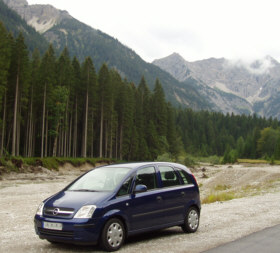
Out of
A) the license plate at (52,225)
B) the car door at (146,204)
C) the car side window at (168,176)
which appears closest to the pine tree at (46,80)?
the car side window at (168,176)

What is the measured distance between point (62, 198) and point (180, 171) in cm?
353

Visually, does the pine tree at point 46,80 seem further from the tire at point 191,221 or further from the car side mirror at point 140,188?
the car side mirror at point 140,188

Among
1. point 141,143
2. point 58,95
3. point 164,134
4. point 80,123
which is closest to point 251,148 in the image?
point 164,134

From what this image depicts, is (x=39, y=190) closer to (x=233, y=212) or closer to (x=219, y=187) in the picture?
(x=219, y=187)

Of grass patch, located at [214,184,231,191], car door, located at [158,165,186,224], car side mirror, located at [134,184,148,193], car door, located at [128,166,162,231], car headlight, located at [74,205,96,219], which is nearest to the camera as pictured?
car headlight, located at [74,205,96,219]

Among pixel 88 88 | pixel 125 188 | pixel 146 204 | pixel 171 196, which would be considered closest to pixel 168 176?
pixel 171 196

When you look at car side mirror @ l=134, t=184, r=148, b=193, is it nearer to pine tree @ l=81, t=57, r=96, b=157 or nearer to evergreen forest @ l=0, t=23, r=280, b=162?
evergreen forest @ l=0, t=23, r=280, b=162

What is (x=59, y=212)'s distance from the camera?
7336 millimetres

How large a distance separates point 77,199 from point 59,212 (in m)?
0.45

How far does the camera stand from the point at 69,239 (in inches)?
280

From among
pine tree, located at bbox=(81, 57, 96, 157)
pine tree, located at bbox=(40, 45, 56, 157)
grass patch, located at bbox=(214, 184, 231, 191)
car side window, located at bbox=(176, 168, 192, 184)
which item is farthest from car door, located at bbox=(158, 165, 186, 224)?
pine tree, located at bbox=(81, 57, 96, 157)

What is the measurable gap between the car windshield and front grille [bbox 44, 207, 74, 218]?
3.07 feet

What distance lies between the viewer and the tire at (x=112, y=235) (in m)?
7.28

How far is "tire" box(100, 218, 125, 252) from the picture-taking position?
23.9 feet
